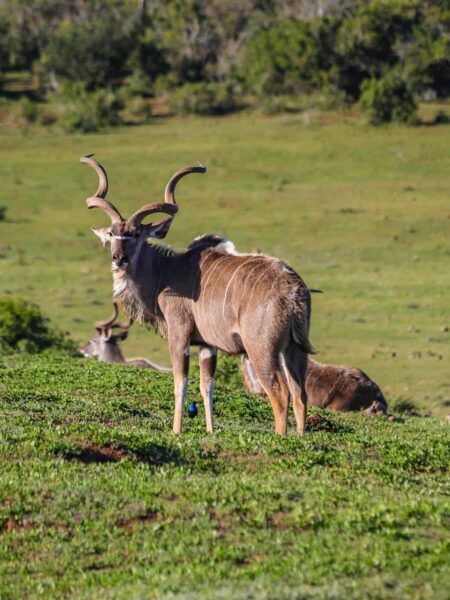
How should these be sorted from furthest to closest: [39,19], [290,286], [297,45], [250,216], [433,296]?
1. [39,19]
2. [297,45]
3. [250,216]
4. [433,296]
5. [290,286]

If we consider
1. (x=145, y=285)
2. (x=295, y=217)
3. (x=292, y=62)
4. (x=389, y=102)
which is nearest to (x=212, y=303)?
(x=145, y=285)

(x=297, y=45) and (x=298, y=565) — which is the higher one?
(x=298, y=565)

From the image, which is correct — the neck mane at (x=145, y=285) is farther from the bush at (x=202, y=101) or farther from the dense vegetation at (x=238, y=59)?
the bush at (x=202, y=101)

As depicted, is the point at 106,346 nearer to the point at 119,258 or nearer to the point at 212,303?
the point at 119,258

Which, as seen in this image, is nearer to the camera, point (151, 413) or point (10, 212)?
point (151, 413)

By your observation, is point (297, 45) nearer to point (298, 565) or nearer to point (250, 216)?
point (250, 216)

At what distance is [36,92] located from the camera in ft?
197

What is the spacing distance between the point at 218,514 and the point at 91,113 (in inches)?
1740

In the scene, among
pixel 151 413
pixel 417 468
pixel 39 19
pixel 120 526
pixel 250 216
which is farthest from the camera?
pixel 39 19

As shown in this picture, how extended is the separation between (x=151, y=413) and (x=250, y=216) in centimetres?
2579

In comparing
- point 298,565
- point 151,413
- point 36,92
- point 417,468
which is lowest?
point 36,92

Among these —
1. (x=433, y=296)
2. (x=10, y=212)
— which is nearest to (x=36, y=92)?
(x=10, y=212)

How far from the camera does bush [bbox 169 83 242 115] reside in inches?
2138

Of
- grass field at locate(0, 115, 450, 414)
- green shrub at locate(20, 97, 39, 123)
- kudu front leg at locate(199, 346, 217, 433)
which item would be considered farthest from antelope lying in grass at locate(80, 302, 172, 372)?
green shrub at locate(20, 97, 39, 123)
